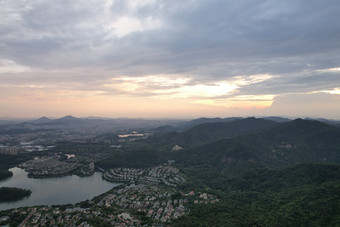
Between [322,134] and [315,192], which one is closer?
[315,192]

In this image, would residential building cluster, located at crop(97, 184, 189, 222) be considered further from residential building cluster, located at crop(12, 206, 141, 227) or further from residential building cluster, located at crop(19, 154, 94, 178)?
residential building cluster, located at crop(19, 154, 94, 178)

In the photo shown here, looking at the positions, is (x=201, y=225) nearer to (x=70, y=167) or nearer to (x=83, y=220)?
(x=83, y=220)

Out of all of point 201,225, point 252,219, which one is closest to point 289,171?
point 252,219

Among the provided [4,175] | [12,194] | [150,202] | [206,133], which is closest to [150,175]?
[150,202]

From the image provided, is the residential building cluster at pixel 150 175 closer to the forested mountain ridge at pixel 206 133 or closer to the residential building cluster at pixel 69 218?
the residential building cluster at pixel 69 218

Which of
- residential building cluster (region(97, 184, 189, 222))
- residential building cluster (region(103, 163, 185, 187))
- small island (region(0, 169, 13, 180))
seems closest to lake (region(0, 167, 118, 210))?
small island (region(0, 169, 13, 180))

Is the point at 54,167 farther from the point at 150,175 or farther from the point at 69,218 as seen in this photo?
the point at 69,218

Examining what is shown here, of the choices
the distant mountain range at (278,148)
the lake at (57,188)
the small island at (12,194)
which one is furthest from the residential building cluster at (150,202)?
the distant mountain range at (278,148)
